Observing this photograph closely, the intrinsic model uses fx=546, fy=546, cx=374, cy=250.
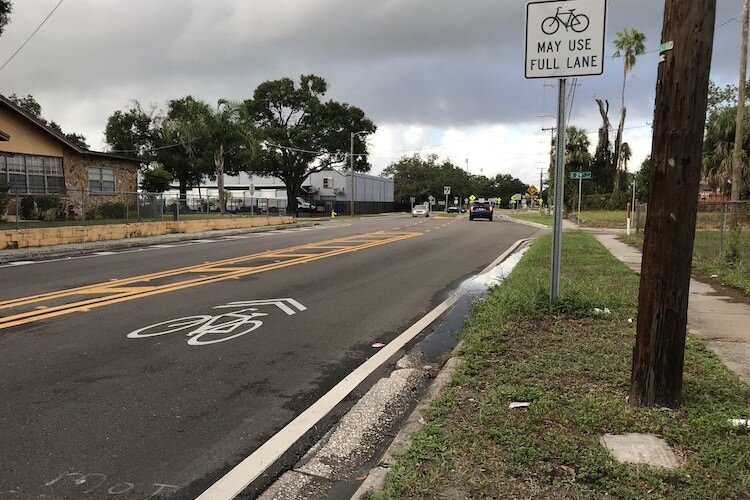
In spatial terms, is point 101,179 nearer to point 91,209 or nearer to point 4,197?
point 91,209

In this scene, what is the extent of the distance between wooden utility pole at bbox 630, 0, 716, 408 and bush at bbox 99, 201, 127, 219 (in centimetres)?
2232

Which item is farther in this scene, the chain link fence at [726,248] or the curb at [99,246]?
the curb at [99,246]

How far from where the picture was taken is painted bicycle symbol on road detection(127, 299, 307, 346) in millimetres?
6469

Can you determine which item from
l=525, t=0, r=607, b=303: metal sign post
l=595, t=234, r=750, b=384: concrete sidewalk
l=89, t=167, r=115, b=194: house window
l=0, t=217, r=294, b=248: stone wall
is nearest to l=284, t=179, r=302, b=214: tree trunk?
l=89, t=167, r=115, b=194: house window

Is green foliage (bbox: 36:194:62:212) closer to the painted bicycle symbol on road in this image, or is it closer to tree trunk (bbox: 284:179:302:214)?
the painted bicycle symbol on road

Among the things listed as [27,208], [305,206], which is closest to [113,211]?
[27,208]

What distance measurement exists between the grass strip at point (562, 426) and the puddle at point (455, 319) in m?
0.42

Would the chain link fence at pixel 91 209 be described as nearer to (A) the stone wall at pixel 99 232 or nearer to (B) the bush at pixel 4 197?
(B) the bush at pixel 4 197

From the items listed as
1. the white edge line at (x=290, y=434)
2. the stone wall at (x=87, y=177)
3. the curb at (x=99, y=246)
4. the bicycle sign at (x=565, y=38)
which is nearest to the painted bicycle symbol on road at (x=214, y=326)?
the white edge line at (x=290, y=434)

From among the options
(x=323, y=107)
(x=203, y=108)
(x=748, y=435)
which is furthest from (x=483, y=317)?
(x=323, y=107)

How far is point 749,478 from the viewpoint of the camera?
295 cm

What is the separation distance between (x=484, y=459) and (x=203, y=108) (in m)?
36.3

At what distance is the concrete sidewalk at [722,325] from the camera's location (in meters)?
5.30

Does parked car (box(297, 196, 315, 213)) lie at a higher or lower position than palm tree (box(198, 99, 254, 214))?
lower
